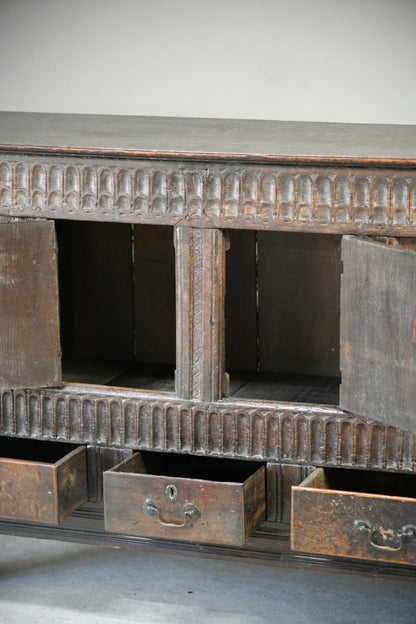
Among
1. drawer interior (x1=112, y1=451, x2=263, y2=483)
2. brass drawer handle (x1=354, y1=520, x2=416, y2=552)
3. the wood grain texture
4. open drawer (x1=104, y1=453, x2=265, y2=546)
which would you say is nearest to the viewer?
brass drawer handle (x1=354, y1=520, x2=416, y2=552)

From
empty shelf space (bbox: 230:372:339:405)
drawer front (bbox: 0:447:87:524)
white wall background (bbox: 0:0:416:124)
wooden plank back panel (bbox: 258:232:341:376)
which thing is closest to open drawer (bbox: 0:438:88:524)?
drawer front (bbox: 0:447:87:524)

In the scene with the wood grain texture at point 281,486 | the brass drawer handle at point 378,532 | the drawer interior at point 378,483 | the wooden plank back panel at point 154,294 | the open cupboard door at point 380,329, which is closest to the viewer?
the open cupboard door at point 380,329

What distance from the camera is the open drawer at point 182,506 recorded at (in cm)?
245

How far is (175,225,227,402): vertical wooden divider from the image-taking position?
245cm

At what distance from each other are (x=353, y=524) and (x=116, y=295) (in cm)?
107

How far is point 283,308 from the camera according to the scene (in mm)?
2990

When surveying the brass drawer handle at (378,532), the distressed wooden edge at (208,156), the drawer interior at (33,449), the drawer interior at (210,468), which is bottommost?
the brass drawer handle at (378,532)

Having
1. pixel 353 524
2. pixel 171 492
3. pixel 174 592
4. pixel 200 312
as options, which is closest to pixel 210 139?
pixel 200 312

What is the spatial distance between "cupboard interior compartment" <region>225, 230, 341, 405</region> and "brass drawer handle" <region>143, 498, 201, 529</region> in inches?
18.3

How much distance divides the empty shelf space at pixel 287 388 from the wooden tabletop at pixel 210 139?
0.62 m

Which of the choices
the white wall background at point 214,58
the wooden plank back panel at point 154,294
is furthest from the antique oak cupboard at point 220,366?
the white wall background at point 214,58

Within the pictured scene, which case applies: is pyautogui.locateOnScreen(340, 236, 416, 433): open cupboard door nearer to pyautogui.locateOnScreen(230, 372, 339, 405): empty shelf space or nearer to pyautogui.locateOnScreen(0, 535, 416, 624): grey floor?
pyautogui.locateOnScreen(230, 372, 339, 405): empty shelf space

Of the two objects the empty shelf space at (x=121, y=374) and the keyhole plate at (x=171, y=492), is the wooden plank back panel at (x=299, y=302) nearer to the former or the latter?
the empty shelf space at (x=121, y=374)

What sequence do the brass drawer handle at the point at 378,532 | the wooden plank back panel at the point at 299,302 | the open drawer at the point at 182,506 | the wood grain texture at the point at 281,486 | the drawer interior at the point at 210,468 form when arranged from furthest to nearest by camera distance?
1. the wooden plank back panel at the point at 299,302
2. the drawer interior at the point at 210,468
3. the wood grain texture at the point at 281,486
4. the open drawer at the point at 182,506
5. the brass drawer handle at the point at 378,532
